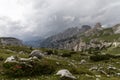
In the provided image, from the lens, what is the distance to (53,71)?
4044 centimetres

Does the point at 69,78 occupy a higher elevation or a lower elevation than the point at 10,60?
lower

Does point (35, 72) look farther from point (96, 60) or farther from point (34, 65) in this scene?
point (96, 60)

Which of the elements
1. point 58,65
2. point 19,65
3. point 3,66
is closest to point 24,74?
point 19,65

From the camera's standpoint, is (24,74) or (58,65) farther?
(58,65)

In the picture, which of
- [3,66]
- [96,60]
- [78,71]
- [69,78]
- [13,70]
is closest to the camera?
[69,78]

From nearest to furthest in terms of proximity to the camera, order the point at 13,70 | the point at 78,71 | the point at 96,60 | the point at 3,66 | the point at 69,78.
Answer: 1. the point at 69,78
2. the point at 13,70
3. the point at 3,66
4. the point at 78,71
5. the point at 96,60

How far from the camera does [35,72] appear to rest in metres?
38.2

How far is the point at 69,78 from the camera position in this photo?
111 ft

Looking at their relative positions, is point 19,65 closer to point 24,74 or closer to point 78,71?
point 24,74

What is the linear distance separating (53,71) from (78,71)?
7.07m

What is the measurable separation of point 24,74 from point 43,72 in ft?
12.1

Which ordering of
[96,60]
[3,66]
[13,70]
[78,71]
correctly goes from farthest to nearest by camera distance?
[96,60], [78,71], [3,66], [13,70]

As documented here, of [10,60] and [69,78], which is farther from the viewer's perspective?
[10,60]

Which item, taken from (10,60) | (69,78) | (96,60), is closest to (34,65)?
(10,60)
